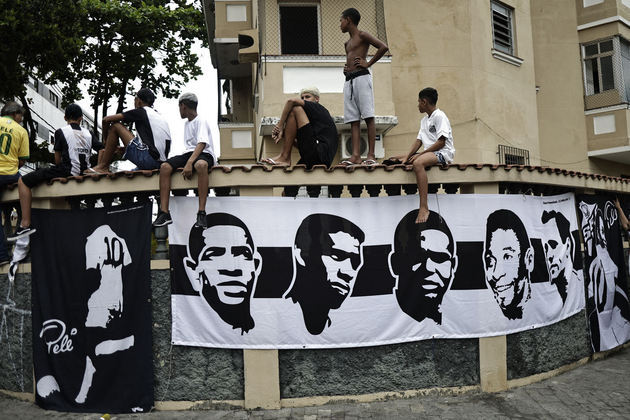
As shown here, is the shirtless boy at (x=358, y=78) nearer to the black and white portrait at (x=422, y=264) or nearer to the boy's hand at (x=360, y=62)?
the boy's hand at (x=360, y=62)

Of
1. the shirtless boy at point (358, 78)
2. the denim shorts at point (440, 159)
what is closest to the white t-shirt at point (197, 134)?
the shirtless boy at point (358, 78)

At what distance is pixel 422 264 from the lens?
5.99 meters

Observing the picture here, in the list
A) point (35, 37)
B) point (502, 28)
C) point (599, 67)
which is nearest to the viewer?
point (502, 28)

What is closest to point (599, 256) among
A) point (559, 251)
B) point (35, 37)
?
point (559, 251)

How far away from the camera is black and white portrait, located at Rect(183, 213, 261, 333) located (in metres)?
5.71

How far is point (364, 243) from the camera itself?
5.91 metres

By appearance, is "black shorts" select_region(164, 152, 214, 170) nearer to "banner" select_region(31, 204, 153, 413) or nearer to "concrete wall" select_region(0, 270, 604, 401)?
"banner" select_region(31, 204, 153, 413)

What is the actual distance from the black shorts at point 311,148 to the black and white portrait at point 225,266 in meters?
1.11

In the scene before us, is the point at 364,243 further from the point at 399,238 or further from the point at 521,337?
the point at 521,337

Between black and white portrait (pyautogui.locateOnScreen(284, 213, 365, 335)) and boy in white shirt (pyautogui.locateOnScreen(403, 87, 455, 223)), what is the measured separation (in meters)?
0.76

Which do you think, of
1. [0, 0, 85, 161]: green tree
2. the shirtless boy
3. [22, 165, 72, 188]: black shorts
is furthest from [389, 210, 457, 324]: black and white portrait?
[0, 0, 85, 161]: green tree

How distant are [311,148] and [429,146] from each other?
4.29 feet

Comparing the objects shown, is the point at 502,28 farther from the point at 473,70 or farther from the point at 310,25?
the point at 310,25

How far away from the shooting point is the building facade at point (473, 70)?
11203 millimetres
